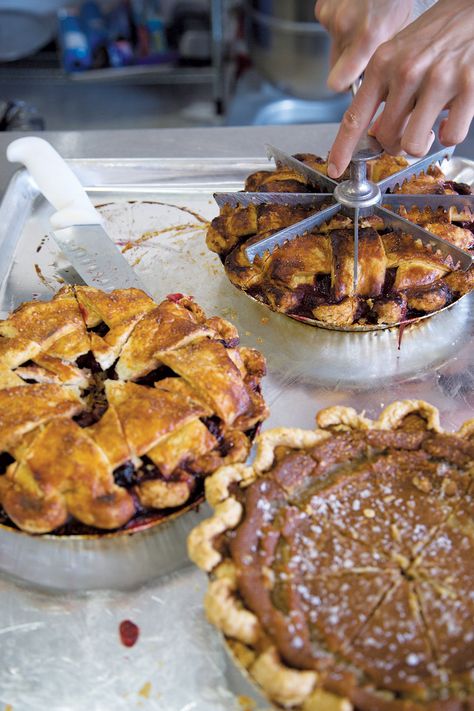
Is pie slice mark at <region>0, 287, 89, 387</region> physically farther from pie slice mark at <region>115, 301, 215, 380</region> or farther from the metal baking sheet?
the metal baking sheet

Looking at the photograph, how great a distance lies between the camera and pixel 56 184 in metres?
2.88

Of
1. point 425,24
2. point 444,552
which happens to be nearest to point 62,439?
point 444,552

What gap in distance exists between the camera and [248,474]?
1.79 meters

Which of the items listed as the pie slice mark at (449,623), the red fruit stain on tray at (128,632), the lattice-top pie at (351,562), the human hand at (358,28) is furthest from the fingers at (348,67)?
the red fruit stain on tray at (128,632)

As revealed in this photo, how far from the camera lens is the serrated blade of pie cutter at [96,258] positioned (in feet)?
8.34

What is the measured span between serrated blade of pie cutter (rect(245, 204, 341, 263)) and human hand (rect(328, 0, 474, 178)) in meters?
0.15

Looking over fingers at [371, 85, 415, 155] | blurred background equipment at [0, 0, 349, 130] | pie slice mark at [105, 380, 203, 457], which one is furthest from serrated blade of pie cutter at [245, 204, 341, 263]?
blurred background equipment at [0, 0, 349, 130]

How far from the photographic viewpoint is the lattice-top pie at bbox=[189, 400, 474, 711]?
1.45 metres

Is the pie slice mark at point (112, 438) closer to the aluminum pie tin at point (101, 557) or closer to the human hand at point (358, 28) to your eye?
the aluminum pie tin at point (101, 557)

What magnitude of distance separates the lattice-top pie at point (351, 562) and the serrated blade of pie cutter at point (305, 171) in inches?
39.2

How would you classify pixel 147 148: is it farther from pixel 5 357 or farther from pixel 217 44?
pixel 217 44

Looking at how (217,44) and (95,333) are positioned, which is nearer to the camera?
(95,333)

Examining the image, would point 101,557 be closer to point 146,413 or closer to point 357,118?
point 146,413

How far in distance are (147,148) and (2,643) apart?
250 cm
